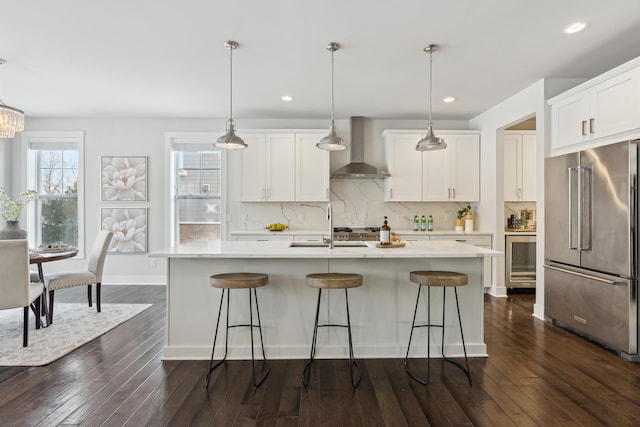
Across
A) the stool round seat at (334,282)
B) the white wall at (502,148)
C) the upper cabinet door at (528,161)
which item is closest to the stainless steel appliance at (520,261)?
the white wall at (502,148)

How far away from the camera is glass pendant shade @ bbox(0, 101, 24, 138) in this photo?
3701 millimetres

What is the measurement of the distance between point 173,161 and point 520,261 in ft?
17.8

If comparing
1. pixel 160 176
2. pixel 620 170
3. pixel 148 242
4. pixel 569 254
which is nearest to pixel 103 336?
pixel 148 242

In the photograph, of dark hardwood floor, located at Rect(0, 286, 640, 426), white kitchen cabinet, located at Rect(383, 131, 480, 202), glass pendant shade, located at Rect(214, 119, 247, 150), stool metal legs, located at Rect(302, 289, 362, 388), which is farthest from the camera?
white kitchen cabinet, located at Rect(383, 131, 480, 202)

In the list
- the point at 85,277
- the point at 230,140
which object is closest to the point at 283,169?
the point at 230,140

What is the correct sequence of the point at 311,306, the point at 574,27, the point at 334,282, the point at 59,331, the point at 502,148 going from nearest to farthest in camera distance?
the point at 334,282 → the point at 574,27 → the point at 311,306 → the point at 59,331 → the point at 502,148

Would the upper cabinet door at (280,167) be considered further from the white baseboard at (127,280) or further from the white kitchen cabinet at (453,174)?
the white baseboard at (127,280)

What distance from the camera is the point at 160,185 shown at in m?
5.84

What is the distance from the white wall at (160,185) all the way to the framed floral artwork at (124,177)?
91 mm

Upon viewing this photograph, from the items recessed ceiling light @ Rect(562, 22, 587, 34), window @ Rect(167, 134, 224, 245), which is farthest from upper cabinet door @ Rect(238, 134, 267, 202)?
recessed ceiling light @ Rect(562, 22, 587, 34)

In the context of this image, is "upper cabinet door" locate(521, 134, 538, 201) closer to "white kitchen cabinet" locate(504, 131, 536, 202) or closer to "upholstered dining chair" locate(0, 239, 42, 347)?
"white kitchen cabinet" locate(504, 131, 536, 202)

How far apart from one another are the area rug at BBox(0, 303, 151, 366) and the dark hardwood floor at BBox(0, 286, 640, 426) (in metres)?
0.18

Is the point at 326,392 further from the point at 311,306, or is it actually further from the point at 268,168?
the point at 268,168

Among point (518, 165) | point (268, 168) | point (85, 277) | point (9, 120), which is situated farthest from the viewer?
point (518, 165)
